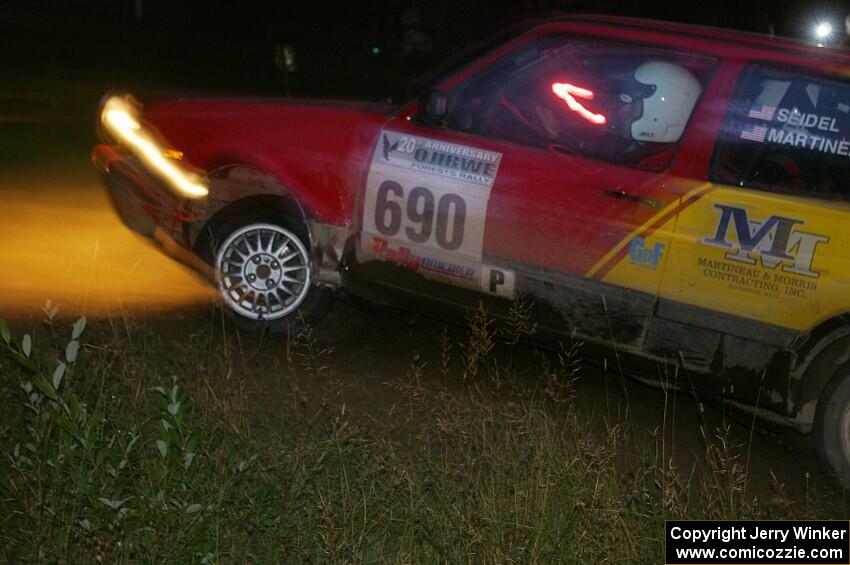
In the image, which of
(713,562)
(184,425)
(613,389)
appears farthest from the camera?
(613,389)

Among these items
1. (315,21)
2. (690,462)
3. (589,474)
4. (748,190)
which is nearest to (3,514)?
(589,474)

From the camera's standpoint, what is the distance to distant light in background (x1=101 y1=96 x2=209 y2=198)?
709 centimetres

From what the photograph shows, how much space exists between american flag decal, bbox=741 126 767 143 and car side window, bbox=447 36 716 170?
300mm

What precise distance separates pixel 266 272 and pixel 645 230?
6.91 ft

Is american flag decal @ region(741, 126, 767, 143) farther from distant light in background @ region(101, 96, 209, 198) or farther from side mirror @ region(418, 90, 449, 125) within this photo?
distant light in background @ region(101, 96, 209, 198)

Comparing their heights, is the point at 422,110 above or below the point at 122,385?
above

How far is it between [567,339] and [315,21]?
27.7 metres

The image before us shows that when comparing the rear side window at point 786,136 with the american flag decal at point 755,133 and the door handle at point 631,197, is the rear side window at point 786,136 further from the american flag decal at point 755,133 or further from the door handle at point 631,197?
the door handle at point 631,197

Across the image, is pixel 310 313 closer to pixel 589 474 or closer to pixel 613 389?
pixel 613 389

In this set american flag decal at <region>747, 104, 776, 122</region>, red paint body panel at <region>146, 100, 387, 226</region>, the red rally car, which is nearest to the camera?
the red rally car

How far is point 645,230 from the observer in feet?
20.0

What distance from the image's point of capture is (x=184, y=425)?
499cm

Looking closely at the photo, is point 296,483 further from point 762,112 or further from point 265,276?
point 762,112

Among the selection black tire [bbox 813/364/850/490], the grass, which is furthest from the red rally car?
the grass
